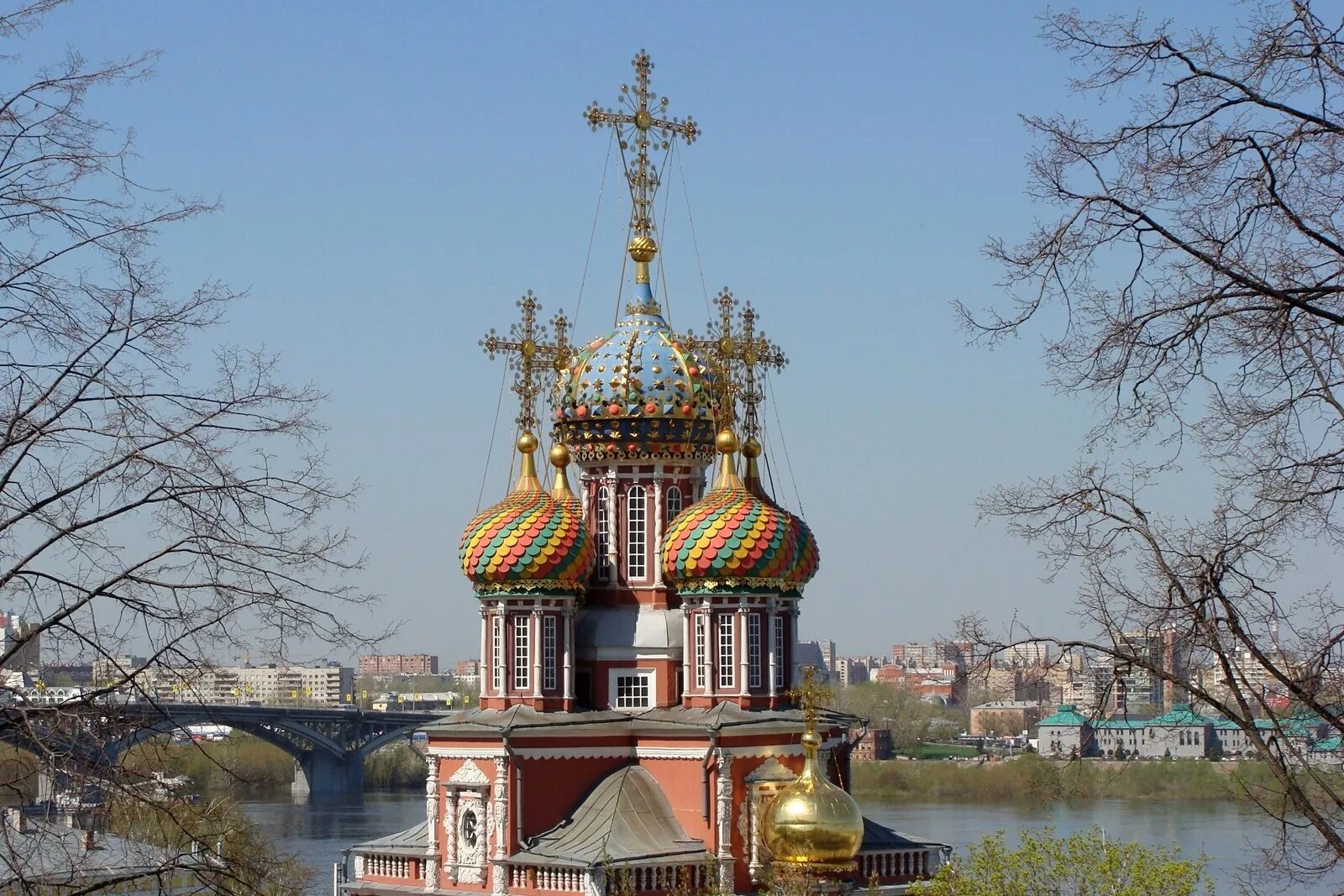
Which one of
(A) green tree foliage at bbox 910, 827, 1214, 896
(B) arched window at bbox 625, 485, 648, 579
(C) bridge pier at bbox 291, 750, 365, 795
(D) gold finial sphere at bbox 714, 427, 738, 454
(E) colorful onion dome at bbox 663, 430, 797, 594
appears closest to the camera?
(A) green tree foliage at bbox 910, 827, 1214, 896

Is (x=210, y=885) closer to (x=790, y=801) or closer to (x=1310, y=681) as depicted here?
(x=1310, y=681)

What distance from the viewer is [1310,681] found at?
6605 millimetres

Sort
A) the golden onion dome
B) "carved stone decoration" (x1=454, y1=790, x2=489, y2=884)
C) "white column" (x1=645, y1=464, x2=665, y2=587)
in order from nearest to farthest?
the golden onion dome
"carved stone decoration" (x1=454, y1=790, x2=489, y2=884)
"white column" (x1=645, y1=464, x2=665, y2=587)

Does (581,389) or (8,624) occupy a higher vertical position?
(581,389)

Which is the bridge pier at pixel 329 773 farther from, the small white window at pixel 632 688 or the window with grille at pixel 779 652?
the window with grille at pixel 779 652

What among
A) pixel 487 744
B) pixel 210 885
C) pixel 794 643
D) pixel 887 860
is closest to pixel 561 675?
pixel 487 744

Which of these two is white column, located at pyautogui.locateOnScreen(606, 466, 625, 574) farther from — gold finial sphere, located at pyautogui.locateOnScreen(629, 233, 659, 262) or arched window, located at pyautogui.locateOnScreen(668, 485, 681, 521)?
gold finial sphere, located at pyautogui.locateOnScreen(629, 233, 659, 262)

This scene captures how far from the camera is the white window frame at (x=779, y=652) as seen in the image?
21.2 meters

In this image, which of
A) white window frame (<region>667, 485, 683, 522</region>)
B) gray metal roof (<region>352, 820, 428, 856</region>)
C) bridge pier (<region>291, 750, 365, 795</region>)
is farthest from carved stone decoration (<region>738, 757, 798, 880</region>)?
bridge pier (<region>291, 750, 365, 795</region>)

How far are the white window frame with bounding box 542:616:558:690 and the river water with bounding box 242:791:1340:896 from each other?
13630 mm

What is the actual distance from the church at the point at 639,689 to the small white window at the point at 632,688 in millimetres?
20

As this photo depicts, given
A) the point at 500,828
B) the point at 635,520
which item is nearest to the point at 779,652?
the point at 635,520

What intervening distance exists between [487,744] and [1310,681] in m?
14.8

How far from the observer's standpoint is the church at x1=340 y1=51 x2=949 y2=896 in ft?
65.7
